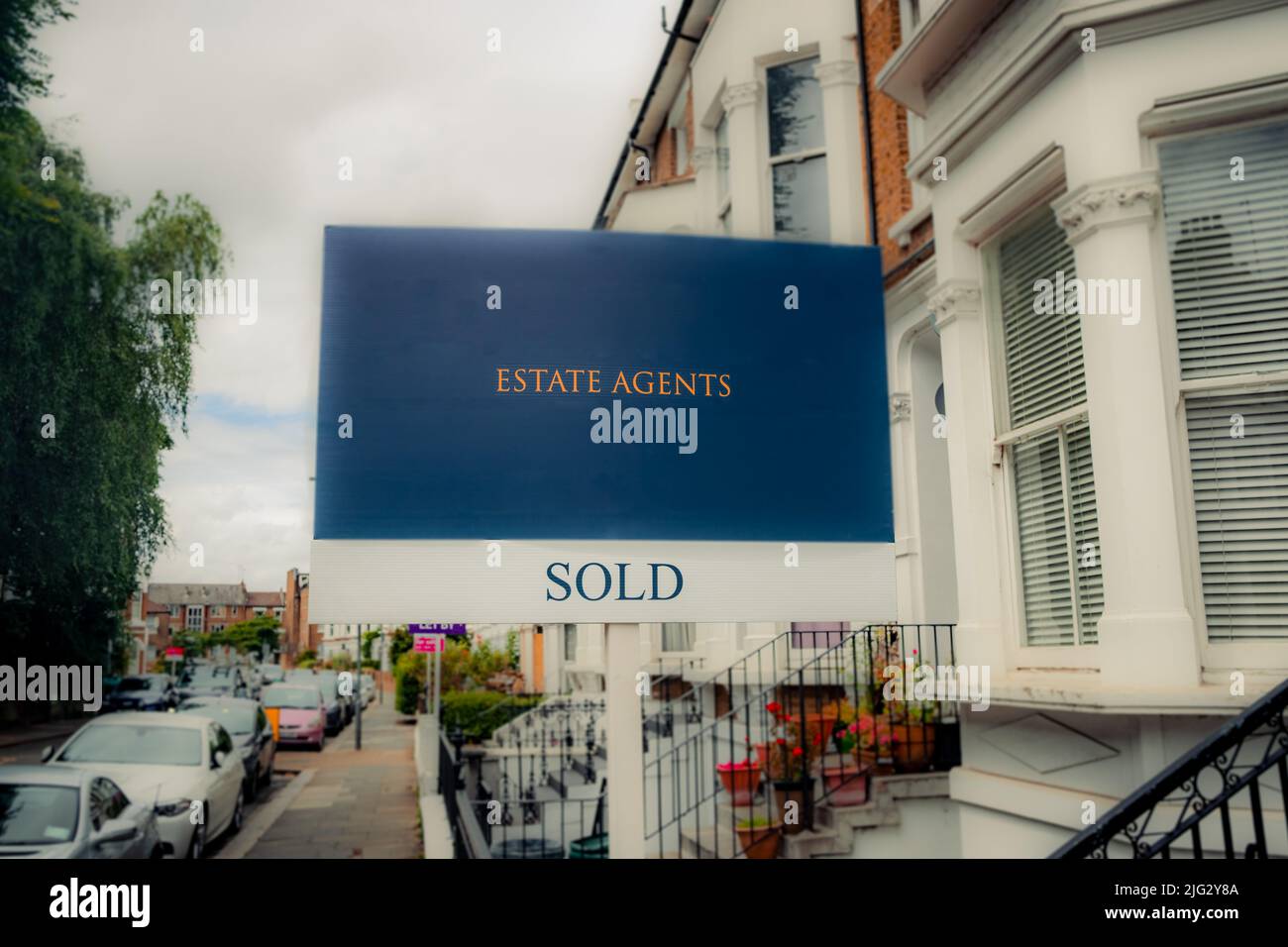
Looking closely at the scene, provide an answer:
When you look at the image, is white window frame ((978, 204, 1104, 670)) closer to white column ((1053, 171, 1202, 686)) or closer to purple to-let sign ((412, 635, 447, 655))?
white column ((1053, 171, 1202, 686))

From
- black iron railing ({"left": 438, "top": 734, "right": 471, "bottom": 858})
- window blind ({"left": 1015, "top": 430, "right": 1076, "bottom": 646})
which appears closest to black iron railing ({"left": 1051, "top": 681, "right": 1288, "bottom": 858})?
window blind ({"left": 1015, "top": 430, "right": 1076, "bottom": 646})

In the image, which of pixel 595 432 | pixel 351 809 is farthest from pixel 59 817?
pixel 351 809

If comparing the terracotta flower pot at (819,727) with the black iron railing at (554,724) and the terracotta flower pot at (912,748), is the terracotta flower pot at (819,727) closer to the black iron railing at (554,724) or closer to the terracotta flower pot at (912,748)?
the terracotta flower pot at (912,748)

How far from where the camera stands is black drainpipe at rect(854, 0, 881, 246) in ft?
29.0

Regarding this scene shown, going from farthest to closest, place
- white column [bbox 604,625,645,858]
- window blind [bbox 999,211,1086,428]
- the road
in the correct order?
the road < window blind [bbox 999,211,1086,428] < white column [bbox 604,625,645,858]

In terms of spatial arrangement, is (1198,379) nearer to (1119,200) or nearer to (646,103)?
(1119,200)

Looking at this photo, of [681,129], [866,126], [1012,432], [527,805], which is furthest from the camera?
[681,129]

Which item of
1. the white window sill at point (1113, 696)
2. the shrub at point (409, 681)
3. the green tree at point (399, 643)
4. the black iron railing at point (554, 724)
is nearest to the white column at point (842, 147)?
the white window sill at point (1113, 696)

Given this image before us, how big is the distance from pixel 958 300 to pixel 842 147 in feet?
13.8

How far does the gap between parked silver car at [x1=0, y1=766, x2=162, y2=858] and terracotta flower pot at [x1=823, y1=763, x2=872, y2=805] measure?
4.55m

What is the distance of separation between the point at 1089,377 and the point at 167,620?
4736 mm

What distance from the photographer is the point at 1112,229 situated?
4426mm

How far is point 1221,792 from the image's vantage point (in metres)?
3.53
